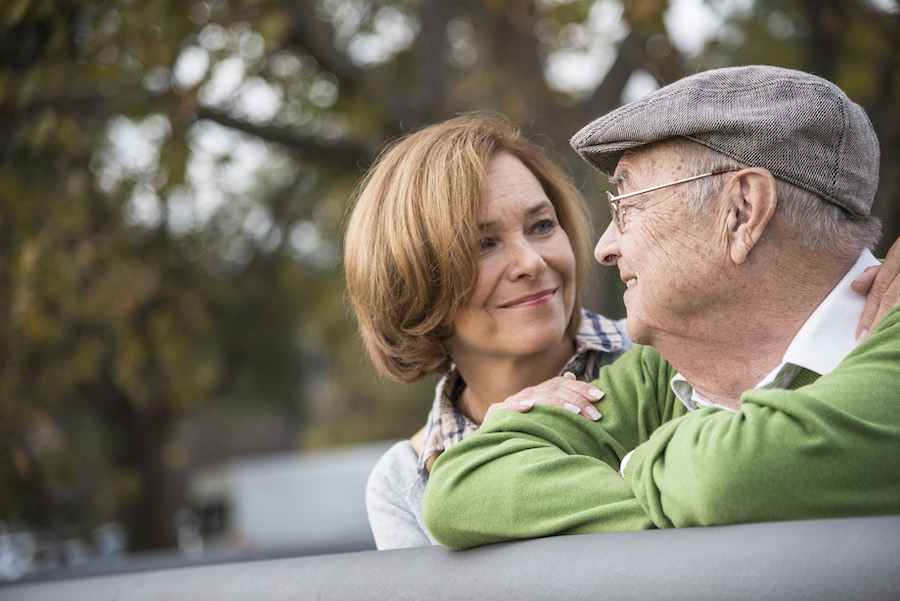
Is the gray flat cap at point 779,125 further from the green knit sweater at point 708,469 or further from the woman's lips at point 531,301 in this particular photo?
the woman's lips at point 531,301

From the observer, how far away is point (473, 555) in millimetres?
1646

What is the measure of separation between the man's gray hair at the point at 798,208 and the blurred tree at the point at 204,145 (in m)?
2.16

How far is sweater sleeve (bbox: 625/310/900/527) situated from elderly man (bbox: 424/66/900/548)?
0.06 m

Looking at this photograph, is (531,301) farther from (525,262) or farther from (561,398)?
(561,398)

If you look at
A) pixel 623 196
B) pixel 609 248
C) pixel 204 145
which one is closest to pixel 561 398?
pixel 609 248

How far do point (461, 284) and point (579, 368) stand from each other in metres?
0.41

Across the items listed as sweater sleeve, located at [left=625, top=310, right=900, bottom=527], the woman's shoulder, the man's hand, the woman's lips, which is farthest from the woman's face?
sweater sleeve, located at [left=625, top=310, right=900, bottom=527]

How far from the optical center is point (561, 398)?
208 cm

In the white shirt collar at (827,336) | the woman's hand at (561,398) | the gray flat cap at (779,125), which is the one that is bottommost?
the woman's hand at (561,398)

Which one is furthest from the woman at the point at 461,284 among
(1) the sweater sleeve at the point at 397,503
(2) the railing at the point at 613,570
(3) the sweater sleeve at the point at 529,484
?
(2) the railing at the point at 613,570

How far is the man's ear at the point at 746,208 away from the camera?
184 centimetres

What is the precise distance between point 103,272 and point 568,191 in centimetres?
601

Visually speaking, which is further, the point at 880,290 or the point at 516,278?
the point at 516,278

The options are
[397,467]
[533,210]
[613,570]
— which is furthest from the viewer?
[397,467]
